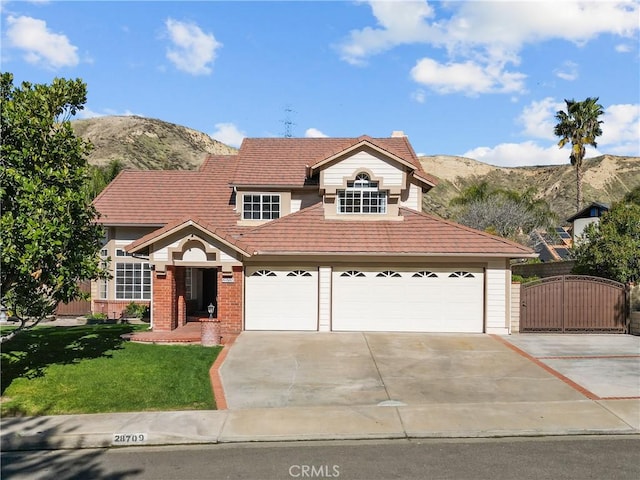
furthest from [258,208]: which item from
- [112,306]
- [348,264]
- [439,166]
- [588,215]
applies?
[439,166]

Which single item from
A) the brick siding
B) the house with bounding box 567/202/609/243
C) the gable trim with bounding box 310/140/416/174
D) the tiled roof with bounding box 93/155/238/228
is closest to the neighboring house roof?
the house with bounding box 567/202/609/243

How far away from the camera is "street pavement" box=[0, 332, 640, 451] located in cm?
886

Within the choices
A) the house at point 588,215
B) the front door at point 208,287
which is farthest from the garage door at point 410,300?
the house at point 588,215

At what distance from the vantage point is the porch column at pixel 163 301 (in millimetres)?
16922

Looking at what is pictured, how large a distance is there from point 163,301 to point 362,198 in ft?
27.0

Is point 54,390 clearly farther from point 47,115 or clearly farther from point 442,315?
point 442,315

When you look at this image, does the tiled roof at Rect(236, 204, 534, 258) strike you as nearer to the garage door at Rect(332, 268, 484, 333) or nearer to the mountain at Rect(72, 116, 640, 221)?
the garage door at Rect(332, 268, 484, 333)

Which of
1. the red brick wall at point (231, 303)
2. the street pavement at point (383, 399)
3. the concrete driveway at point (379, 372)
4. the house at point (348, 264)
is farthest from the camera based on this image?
the red brick wall at point (231, 303)

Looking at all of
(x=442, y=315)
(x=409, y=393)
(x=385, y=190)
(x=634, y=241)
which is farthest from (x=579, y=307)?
(x=409, y=393)

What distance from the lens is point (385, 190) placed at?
63.7ft

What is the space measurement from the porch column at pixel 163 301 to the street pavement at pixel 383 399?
2.82 meters

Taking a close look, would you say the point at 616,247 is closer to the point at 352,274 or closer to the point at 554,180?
the point at 352,274

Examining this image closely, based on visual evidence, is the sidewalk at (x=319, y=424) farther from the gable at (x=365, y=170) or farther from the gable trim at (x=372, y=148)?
the gable trim at (x=372, y=148)

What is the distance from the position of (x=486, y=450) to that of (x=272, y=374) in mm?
5788
